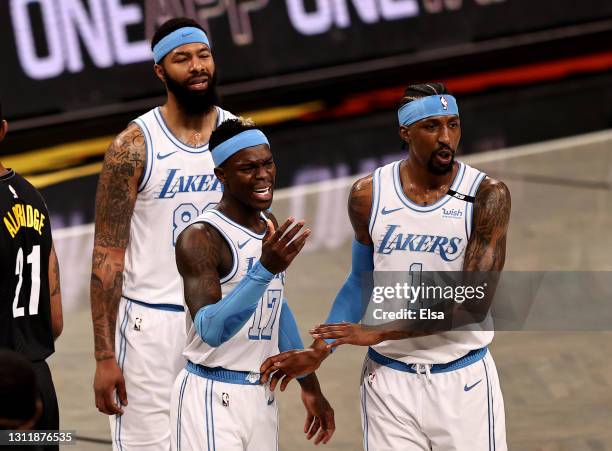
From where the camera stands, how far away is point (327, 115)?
1561 cm

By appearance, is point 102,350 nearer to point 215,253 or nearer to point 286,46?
point 215,253

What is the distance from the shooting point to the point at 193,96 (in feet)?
21.1

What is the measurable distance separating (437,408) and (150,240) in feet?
5.27

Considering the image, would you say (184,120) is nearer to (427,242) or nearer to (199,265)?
(199,265)

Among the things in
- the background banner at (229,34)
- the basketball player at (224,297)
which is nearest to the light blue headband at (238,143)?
the basketball player at (224,297)

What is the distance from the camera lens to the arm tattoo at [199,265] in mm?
5316

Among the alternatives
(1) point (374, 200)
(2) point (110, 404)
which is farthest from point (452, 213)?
(2) point (110, 404)

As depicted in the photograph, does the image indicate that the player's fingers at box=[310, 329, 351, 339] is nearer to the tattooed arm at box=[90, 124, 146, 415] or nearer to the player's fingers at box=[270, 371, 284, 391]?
the player's fingers at box=[270, 371, 284, 391]

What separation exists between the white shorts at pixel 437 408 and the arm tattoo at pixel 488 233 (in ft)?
1.39

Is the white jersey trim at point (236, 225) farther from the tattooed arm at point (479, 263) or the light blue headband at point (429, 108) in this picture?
the light blue headband at point (429, 108)

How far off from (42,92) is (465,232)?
897 centimetres

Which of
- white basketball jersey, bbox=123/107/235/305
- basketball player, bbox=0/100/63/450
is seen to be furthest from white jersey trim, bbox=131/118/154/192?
basketball player, bbox=0/100/63/450

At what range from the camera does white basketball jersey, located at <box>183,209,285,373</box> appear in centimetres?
547

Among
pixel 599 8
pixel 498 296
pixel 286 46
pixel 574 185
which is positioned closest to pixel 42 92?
pixel 286 46
